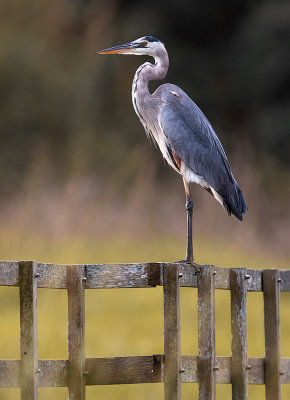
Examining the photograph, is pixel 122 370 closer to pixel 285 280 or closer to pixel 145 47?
pixel 285 280

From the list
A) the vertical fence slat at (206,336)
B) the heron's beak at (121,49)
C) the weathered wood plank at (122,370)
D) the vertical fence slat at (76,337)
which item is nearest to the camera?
the vertical fence slat at (76,337)

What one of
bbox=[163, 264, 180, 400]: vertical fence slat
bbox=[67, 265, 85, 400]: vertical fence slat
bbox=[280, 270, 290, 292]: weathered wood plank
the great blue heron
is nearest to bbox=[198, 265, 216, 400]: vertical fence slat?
bbox=[163, 264, 180, 400]: vertical fence slat

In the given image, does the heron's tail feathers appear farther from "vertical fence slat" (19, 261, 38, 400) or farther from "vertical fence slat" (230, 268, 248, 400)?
"vertical fence slat" (19, 261, 38, 400)

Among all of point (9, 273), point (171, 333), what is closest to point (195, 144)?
point (171, 333)

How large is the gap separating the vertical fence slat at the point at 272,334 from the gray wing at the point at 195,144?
2.80 feet

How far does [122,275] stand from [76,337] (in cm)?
33

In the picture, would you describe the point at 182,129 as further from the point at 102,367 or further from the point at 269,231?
the point at 269,231

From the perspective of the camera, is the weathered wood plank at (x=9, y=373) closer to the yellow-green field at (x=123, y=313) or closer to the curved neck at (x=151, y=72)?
the yellow-green field at (x=123, y=313)

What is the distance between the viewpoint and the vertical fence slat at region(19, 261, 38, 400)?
10.9 feet

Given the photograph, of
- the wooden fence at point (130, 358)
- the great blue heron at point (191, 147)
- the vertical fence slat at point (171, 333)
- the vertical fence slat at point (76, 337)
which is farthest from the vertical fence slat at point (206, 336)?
the great blue heron at point (191, 147)

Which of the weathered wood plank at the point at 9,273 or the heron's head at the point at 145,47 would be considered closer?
the weathered wood plank at the point at 9,273

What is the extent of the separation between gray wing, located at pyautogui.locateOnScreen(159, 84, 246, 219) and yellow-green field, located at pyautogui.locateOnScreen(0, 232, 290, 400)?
0.82 meters

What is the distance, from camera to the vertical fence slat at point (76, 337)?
3525mm

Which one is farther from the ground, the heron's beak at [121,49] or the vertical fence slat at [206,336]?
the heron's beak at [121,49]
